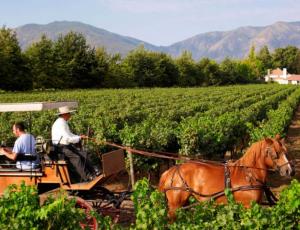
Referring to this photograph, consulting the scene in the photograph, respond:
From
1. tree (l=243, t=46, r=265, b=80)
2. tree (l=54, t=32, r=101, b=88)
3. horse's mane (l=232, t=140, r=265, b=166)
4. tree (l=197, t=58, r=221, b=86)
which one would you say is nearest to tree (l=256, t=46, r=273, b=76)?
tree (l=243, t=46, r=265, b=80)

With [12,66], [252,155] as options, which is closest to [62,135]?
[252,155]

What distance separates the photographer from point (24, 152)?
868 centimetres

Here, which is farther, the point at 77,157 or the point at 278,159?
the point at 77,157

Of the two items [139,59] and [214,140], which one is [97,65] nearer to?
[139,59]

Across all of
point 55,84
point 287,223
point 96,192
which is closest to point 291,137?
point 96,192

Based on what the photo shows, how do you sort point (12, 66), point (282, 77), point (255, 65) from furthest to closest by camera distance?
point (282, 77) < point (255, 65) < point (12, 66)

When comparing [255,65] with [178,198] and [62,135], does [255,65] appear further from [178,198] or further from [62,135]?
[178,198]

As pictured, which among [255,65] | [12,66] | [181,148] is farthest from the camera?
[255,65]

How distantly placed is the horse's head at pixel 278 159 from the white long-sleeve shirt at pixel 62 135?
353 cm

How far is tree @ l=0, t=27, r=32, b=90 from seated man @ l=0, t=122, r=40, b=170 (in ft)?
167

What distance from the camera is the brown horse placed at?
24.4 ft

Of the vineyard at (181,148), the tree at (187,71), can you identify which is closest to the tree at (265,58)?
the tree at (187,71)

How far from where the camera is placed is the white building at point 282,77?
156m

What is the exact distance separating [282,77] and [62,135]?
161m
